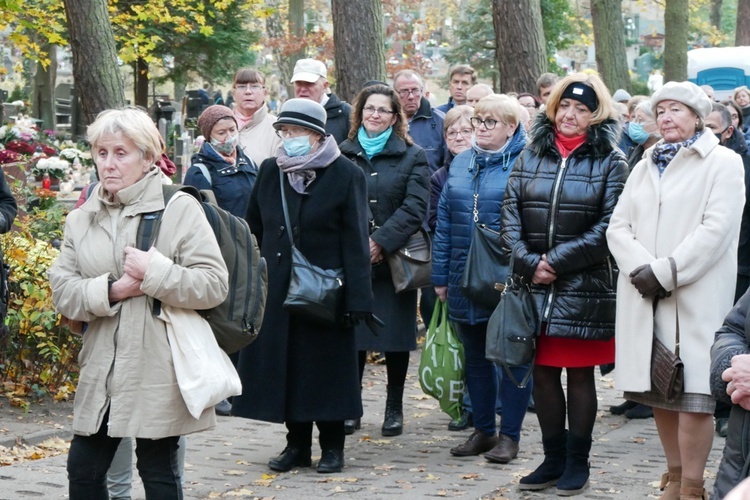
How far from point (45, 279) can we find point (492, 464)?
3.71 meters

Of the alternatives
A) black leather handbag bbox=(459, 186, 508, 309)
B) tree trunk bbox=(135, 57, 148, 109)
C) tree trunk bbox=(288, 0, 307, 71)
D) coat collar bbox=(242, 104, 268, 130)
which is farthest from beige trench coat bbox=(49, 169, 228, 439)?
tree trunk bbox=(288, 0, 307, 71)

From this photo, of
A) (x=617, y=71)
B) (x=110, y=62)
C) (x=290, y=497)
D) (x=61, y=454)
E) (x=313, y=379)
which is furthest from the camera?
(x=617, y=71)

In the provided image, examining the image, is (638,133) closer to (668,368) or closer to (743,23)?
(668,368)

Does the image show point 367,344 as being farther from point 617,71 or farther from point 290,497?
point 617,71

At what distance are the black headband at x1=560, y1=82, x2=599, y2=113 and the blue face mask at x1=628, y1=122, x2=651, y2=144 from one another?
3.16 metres

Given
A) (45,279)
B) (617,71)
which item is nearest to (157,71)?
(617,71)

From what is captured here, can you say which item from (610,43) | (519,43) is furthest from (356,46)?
(610,43)

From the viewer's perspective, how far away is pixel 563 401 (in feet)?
23.2

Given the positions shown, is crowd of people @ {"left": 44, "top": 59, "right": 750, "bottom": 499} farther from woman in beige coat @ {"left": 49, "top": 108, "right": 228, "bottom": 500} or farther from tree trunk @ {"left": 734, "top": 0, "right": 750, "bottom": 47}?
tree trunk @ {"left": 734, "top": 0, "right": 750, "bottom": 47}

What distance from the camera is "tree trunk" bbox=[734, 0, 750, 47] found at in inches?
1251

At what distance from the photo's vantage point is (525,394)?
308 inches

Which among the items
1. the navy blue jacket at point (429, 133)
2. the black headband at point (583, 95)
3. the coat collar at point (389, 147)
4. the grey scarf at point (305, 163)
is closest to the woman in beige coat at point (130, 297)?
the grey scarf at point (305, 163)

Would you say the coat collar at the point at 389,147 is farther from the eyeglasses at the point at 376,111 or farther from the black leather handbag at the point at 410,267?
the black leather handbag at the point at 410,267

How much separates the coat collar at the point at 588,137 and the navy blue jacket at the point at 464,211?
0.82 m
